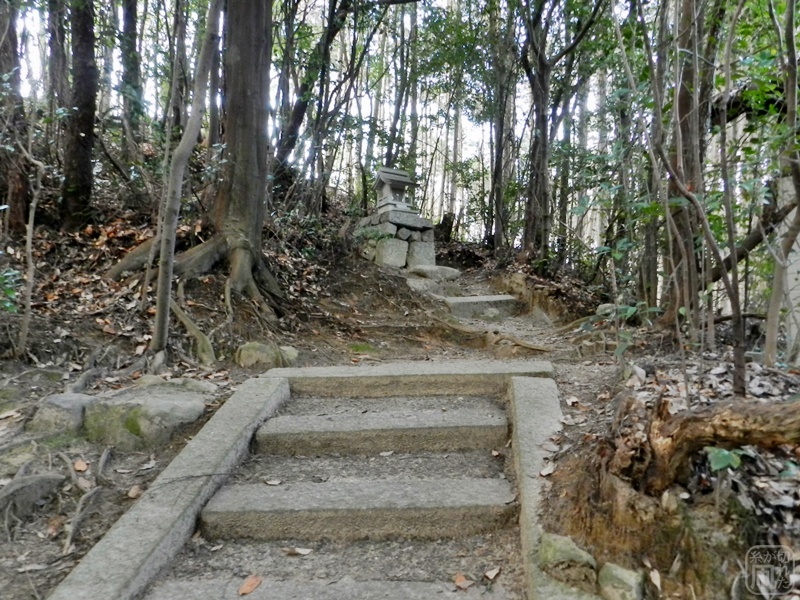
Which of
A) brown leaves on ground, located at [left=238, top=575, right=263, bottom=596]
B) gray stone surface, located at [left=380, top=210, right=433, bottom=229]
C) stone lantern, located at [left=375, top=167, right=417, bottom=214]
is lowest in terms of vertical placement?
brown leaves on ground, located at [left=238, top=575, right=263, bottom=596]

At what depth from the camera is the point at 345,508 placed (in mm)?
2379

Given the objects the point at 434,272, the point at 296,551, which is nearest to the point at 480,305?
the point at 434,272

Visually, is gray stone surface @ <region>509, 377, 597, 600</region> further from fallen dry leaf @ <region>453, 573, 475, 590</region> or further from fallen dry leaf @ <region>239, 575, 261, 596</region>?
fallen dry leaf @ <region>239, 575, 261, 596</region>

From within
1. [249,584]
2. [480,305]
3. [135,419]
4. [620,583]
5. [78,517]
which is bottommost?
[249,584]

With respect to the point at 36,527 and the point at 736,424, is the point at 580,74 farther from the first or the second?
the point at 36,527

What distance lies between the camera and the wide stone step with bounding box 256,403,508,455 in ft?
9.70

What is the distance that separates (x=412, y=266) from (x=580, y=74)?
4163mm

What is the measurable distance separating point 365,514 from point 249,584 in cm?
52

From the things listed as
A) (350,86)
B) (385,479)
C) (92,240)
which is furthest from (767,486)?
(350,86)

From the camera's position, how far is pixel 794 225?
2.41 m

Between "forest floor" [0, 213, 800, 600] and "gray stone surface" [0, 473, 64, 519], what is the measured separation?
0.04m

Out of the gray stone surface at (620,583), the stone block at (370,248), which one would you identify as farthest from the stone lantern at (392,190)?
the gray stone surface at (620,583)

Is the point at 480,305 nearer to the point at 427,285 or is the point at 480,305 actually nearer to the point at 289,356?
the point at 427,285

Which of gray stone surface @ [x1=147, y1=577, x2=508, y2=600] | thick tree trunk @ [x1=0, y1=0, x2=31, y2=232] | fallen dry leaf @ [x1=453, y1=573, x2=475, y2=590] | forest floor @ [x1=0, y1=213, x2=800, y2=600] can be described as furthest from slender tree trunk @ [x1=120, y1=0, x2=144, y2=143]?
fallen dry leaf @ [x1=453, y1=573, x2=475, y2=590]
